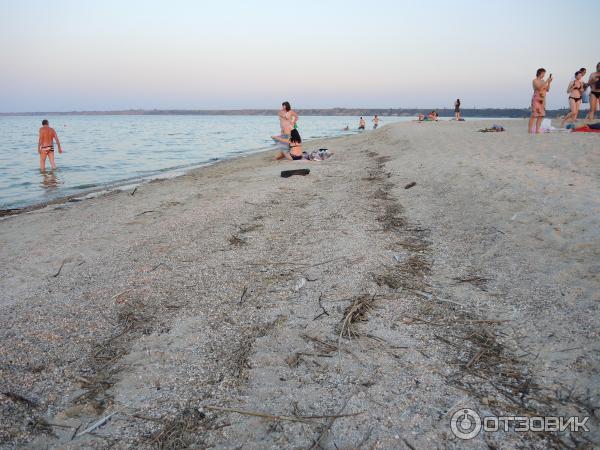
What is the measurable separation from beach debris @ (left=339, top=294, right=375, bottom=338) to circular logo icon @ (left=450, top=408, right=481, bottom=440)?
3.02 ft

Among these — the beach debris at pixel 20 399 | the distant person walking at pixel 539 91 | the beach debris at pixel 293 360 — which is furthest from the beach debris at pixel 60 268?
the distant person walking at pixel 539 91

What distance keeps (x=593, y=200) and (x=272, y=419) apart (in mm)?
5306

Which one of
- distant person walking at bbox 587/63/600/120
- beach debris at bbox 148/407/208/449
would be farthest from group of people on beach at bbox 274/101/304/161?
beach debris at bbox 148/407/208/449

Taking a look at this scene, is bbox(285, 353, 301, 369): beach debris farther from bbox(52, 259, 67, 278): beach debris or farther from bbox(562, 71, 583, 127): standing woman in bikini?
bbox(562, 71, 583, 127): standing woman in bikini

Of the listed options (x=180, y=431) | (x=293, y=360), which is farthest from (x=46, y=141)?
(x=180, y=431)

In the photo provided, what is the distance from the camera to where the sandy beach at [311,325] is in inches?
81.1

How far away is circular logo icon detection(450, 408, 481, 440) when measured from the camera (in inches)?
76.2

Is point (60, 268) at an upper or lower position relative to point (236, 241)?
lower

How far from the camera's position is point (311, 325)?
9.83 ft

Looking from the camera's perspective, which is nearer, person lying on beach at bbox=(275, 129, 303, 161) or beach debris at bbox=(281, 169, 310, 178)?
beach debris at bbox=(281, 169, 310, 178)

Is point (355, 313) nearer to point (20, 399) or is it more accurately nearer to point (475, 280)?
point (475, 280)

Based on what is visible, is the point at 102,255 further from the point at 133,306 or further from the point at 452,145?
the point at 452,145

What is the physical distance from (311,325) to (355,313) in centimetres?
40

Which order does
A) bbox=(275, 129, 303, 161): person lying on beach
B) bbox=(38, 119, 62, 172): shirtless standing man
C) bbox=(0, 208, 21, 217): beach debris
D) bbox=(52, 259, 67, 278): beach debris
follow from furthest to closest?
1. bbox=(38, 119, 62, 172): shirtless standing man
2. bbox=(275, 129, 303, 161): person lying on beach
3. bbox=(0, 208, 21, 217): beach debris
4. bbox=(52, 259, 67, 278): beach debris
